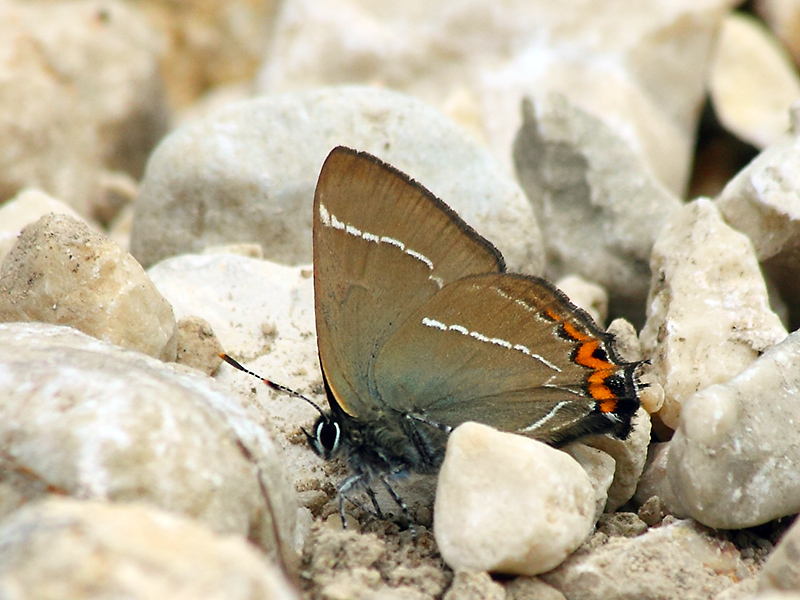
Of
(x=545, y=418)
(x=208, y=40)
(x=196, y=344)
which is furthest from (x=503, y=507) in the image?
(x=208, y=40)

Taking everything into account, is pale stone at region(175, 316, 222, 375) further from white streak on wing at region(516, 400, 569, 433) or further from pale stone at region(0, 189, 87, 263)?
white streak on wing at region(516, 400, 569, 433)

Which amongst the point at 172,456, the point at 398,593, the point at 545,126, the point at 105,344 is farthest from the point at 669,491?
the point at 545,126

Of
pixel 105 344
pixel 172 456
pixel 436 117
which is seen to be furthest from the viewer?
pixel 436 117

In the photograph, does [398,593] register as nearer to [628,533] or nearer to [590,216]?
[628,533]

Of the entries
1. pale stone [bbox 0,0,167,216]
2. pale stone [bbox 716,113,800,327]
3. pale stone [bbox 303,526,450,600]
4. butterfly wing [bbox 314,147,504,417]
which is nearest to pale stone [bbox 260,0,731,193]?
pale stone [bbox 0,0,167,216]

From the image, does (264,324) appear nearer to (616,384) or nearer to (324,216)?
(324,216)
